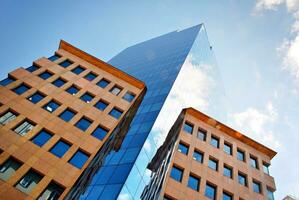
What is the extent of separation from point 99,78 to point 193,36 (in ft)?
185

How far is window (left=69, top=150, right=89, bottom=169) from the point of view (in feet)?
83.3

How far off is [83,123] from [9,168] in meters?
8.65

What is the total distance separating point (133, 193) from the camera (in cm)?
3188

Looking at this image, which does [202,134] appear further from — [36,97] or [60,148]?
[36,97]

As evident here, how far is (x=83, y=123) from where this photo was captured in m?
29.5

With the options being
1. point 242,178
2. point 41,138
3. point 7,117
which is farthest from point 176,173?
point 7,117

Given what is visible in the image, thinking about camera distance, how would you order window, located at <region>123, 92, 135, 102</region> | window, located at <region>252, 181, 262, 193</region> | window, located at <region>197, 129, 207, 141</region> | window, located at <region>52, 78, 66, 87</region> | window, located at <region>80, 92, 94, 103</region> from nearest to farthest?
window, located at <region>252, 181, 262, 193</region>, window, located at <region>80, 92, 94, 103</region>, window, located at <region>52, 78, 66, 87</region>, window, located at <region>197, 129, 207, 141</region>, window, located at <region>123, 92, 135, 102</region>

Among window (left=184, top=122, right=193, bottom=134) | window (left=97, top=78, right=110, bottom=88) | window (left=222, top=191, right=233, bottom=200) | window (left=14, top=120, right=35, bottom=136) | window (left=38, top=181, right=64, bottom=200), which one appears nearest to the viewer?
window (left=38, top=181, right=64, bottom=200)

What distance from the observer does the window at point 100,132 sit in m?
28.9

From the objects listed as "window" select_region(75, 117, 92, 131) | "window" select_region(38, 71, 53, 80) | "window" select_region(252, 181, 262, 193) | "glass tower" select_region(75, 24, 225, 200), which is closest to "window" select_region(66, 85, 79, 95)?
"window" select_region(38, 71, 53, 80)

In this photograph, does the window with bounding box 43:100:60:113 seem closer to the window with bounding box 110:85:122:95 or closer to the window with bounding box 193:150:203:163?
the window with bounding box 110:85:122:95

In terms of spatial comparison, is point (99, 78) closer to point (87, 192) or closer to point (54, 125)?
point (54, 125)

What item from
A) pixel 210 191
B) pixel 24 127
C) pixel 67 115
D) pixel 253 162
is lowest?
pixel 24 127

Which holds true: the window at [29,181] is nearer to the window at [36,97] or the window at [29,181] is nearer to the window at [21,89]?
the window at [36,97]
